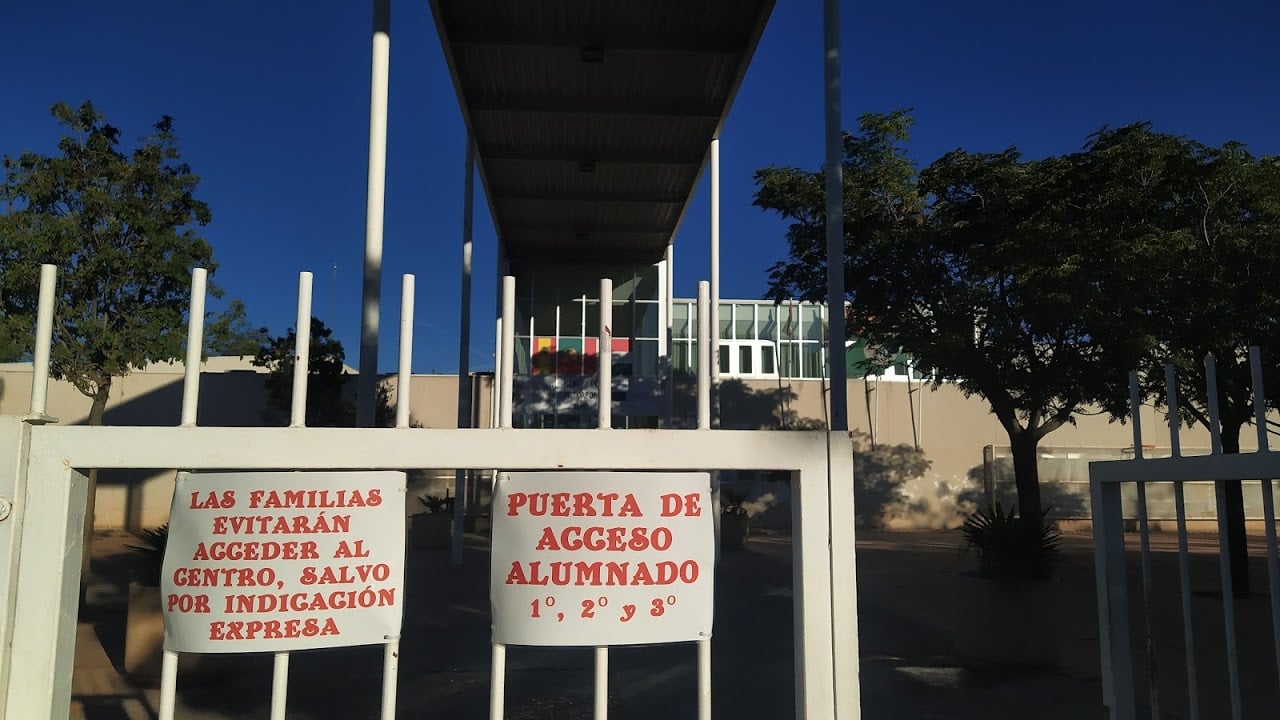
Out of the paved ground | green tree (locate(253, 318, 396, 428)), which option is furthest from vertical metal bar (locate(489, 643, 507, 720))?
green tree (locate(253, 318, 396, 428))

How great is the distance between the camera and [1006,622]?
983 centimetres

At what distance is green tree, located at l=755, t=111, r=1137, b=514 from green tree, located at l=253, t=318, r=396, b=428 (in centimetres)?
1198

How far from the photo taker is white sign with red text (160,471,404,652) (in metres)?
2.29

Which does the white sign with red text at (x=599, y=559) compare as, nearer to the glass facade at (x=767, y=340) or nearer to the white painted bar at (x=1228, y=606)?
the white painted bar at (x=1228, y=606)

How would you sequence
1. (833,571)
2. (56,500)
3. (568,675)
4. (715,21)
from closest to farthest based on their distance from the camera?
1. (56,500)
2. (833,571)
3. (568,675)
4. (715,21)

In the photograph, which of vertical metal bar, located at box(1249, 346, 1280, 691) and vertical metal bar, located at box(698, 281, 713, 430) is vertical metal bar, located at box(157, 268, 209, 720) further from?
vertical metal bar, located at box(1249, 346, 1280, 691)

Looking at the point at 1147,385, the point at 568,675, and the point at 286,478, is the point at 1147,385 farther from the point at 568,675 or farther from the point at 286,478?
the point at 286,478

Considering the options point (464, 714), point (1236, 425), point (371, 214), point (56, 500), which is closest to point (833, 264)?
point (371, 214)

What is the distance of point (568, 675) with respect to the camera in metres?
6.91

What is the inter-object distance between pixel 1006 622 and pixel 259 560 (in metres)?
9.31

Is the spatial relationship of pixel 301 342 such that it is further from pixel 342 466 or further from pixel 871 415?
pixel 871 415

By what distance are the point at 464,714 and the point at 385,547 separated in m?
4.03

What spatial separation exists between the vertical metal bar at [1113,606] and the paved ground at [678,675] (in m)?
2.79

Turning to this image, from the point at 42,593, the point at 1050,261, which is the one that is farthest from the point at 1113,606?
the point at 1050,261
